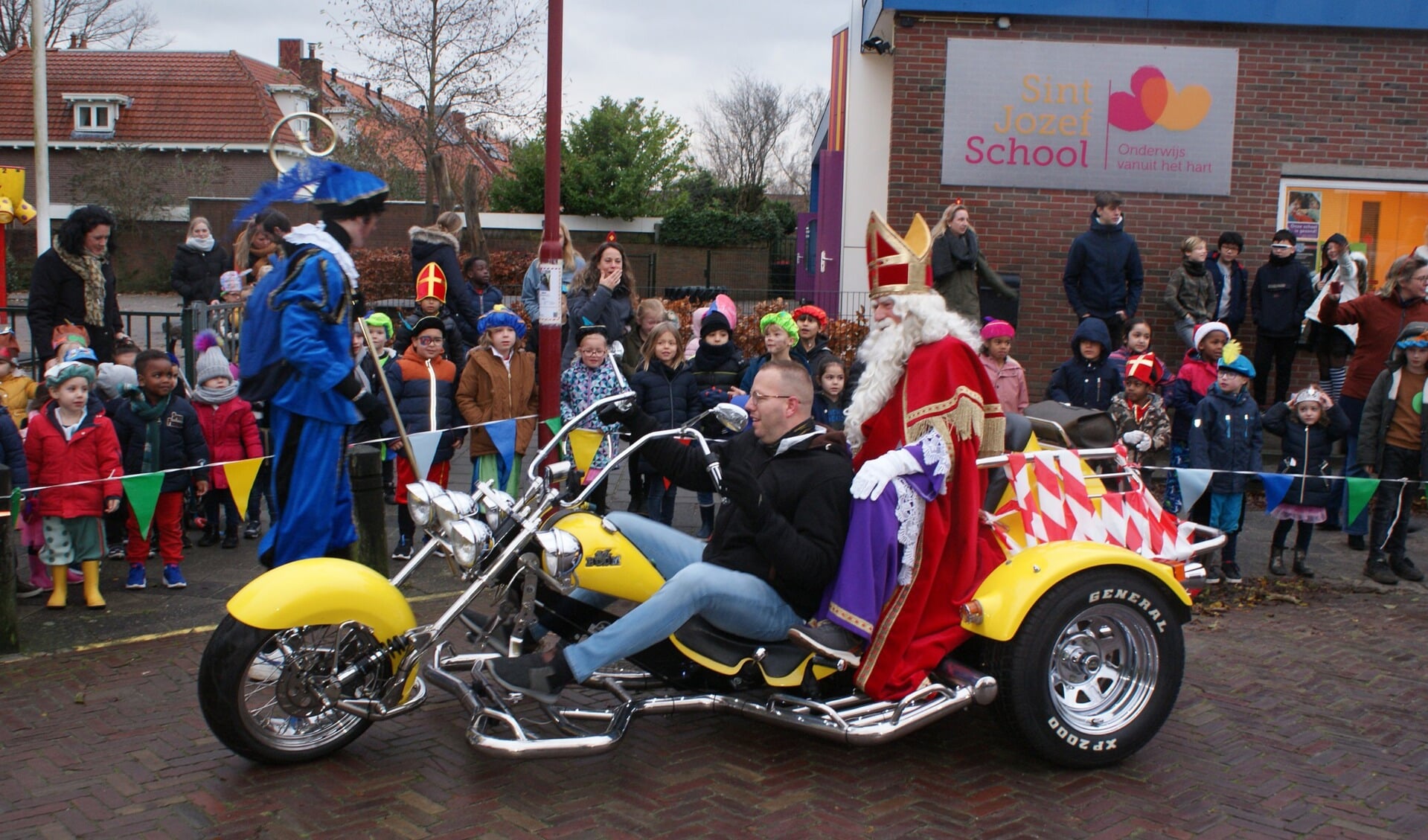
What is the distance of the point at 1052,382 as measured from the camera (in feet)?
29.9

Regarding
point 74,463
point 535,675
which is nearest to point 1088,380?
point 535,675

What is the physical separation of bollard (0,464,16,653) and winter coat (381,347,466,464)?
2623mm

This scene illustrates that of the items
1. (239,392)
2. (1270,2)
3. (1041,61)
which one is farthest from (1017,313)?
(239,392)

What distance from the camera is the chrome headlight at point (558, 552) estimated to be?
4.30 m

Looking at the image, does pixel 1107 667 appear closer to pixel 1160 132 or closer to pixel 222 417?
pixel 222 417

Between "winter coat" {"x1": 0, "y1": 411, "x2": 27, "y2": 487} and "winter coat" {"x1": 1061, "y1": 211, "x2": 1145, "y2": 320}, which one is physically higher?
"winter coat" {"x1": 1061, "y1": 211, "x2": 1145, "y2": 320}

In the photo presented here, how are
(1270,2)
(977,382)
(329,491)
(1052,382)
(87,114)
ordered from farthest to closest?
(87,114) < (1270,2) < (1052,382) < (329,491) < (977,382)

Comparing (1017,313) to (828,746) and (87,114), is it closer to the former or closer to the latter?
(828,746)

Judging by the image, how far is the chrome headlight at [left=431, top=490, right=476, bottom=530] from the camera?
14.3 ft

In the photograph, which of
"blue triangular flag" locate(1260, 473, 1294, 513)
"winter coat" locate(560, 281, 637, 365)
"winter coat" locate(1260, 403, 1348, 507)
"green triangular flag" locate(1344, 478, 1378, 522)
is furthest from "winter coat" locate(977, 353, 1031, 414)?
"winter coat" locate(560, 281, 637, 365)

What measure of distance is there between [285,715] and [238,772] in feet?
0.93

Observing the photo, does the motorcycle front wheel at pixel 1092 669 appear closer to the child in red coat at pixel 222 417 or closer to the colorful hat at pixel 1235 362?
the colorful hat at pixel 1235 362

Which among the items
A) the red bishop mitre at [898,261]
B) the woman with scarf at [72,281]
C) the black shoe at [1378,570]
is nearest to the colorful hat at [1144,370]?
the black shoe at [1378,570]

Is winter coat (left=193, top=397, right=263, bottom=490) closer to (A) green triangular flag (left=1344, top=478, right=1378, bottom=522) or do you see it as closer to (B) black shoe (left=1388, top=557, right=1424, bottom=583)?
(A) green triangular flag (left=1344, top=478, right=1378, bottom=522)
